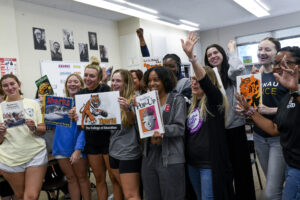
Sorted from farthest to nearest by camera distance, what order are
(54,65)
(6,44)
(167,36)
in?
(167,36) < (54,65) < (6,44)

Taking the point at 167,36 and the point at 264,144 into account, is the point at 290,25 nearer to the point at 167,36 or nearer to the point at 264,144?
the point at 167,36

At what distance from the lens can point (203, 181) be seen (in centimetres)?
195

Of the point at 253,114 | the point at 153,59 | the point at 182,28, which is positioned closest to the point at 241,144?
the point at 253,114

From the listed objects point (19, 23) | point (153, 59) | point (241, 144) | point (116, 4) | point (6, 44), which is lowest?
point (241, 144)

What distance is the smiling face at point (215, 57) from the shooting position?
8.17 feet

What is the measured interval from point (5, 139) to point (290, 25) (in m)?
9.52

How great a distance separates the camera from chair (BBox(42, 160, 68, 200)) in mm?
3001

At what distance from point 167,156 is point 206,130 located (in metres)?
0.34

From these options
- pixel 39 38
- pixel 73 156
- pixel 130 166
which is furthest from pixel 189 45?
pixel 39 38

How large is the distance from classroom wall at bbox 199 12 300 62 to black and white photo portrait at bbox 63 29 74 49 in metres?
6.05

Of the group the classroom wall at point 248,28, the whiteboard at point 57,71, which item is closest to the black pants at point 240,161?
the whiteboard at point 57,71

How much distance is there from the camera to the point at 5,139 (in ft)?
8.09

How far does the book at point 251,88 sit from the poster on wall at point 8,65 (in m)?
4.38

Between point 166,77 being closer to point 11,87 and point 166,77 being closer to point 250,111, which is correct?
point 250,111
